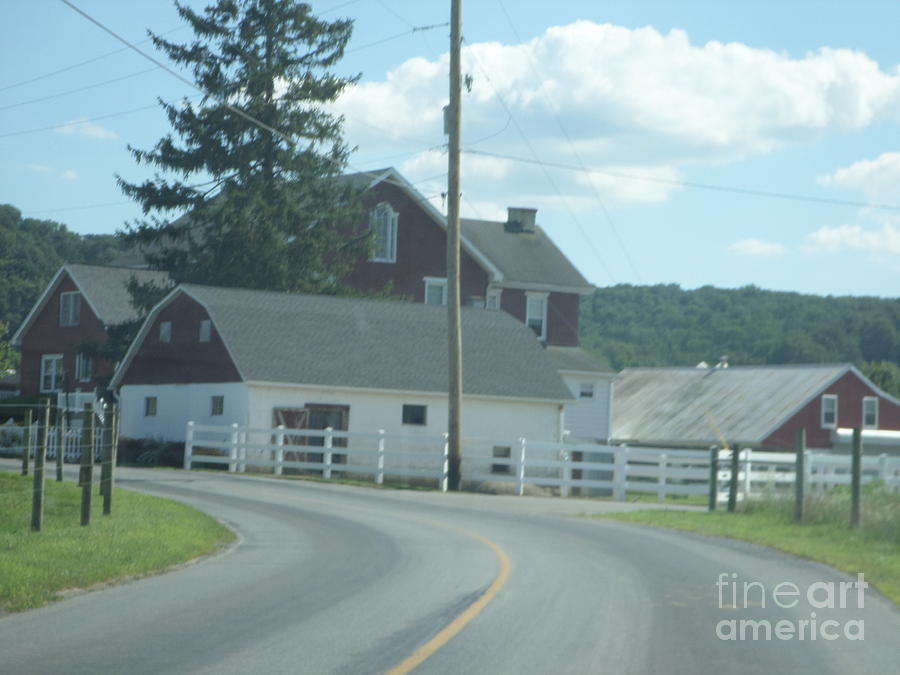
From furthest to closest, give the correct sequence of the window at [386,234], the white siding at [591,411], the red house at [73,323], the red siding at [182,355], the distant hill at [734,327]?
the distant hill at [734,327]
the white siding at [591,411]
the red house at [73,323]
the window at [386,234]
the red siding at [182,355]

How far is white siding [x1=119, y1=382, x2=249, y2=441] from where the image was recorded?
39.1 m

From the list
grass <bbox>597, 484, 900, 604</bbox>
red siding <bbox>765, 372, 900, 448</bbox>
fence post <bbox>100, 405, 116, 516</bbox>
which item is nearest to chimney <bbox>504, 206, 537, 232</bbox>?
red siding <bbox>765, 372, 900, 448</bbox>

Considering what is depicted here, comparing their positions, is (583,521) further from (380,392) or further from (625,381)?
(625,381)

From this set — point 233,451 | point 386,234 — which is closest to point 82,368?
point 386,234

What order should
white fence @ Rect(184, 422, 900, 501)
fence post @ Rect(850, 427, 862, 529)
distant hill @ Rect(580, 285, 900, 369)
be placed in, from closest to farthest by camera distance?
fence post @ Rect(850, 427, 862, 529) → white fence @ Rect(184, 422, 900, 501) → distant hill @ Rect(580, 285, 900, 369)

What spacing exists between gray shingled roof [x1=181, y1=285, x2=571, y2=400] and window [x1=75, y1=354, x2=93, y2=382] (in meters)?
15.6

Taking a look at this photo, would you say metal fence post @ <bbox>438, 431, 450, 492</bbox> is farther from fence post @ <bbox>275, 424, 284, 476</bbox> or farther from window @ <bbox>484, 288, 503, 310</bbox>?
window @ <bbox>484, 288, 503, 310</bbox>

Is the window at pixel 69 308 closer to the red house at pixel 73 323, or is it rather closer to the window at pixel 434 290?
the red house at pixel 73 323

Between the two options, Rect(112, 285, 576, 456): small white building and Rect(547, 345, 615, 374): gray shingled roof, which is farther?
Rect(547, 345, 615, 374): gray shingled roof

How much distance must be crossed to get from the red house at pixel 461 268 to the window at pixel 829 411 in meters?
12.0

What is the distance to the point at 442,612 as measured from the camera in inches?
441

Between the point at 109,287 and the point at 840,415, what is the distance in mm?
34028

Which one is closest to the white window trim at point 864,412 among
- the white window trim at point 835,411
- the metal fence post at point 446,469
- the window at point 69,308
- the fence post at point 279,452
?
the white window trim at point 835,411

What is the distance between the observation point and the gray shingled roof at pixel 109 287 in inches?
2148
